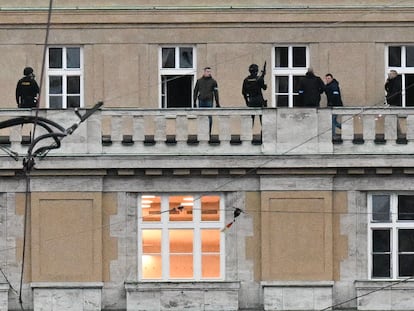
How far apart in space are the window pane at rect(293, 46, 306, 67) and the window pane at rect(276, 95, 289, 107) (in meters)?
0.72

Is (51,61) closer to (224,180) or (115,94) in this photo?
(115,94)

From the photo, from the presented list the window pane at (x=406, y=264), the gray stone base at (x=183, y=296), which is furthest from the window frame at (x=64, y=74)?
the window pane at (x=406, y=264)

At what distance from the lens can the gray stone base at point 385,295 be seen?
217 feet

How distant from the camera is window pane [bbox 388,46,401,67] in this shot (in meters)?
71.8

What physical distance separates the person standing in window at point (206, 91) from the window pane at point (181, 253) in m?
2.66

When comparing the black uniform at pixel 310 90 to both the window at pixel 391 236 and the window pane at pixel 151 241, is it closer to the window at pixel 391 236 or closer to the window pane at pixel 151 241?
the window at pixel 391 236

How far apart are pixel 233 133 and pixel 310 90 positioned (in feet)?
6.03

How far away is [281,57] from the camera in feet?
236

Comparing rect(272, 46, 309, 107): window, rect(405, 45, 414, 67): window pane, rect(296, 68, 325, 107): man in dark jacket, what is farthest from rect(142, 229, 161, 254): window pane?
rect(405, 45, 414, 67): window pane

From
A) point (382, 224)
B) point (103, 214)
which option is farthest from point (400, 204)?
point (103, 214)

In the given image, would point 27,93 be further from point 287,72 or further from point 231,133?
point 287,72

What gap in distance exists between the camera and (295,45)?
71.9 meters

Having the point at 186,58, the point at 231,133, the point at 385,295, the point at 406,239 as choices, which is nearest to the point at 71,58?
the point at 186,58

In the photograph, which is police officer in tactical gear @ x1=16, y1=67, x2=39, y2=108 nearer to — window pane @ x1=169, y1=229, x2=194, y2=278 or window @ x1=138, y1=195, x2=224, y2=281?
window @ x1=138, y1=195, x2=224, y2=281
